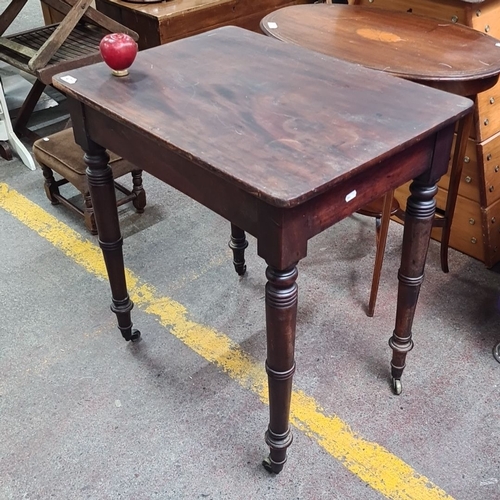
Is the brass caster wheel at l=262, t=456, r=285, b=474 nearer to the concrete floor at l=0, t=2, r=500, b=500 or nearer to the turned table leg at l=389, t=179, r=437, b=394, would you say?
the concrete floor at l=0, t=2, r=500, b=500

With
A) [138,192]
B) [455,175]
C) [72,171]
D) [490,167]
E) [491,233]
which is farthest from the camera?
[138,192]

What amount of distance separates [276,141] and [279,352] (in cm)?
48

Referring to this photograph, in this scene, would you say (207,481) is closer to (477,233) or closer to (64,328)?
(64,328)

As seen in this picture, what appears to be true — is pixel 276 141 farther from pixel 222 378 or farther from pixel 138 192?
pixel 138 192

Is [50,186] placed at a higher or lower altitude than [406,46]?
lower

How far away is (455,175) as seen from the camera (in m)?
2.23

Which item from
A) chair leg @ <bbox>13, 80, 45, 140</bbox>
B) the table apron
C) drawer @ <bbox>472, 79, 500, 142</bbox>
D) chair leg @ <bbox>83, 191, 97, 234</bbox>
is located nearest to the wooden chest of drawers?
drawer @ <bbox>472, 79, 500, 142</bbox>

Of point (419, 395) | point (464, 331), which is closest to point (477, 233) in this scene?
point (464, 331)

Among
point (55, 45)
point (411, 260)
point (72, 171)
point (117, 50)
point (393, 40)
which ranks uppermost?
point (117, 50)

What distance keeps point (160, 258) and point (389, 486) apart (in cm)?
132

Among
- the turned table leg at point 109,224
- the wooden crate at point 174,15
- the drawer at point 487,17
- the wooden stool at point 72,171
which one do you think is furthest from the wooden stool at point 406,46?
the wooden crate at point 174,15

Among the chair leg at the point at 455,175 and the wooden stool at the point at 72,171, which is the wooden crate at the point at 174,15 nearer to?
the wooden stool at the point at 72,171

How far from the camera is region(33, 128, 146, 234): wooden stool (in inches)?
104

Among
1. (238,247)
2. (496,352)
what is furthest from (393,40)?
(496,352)
